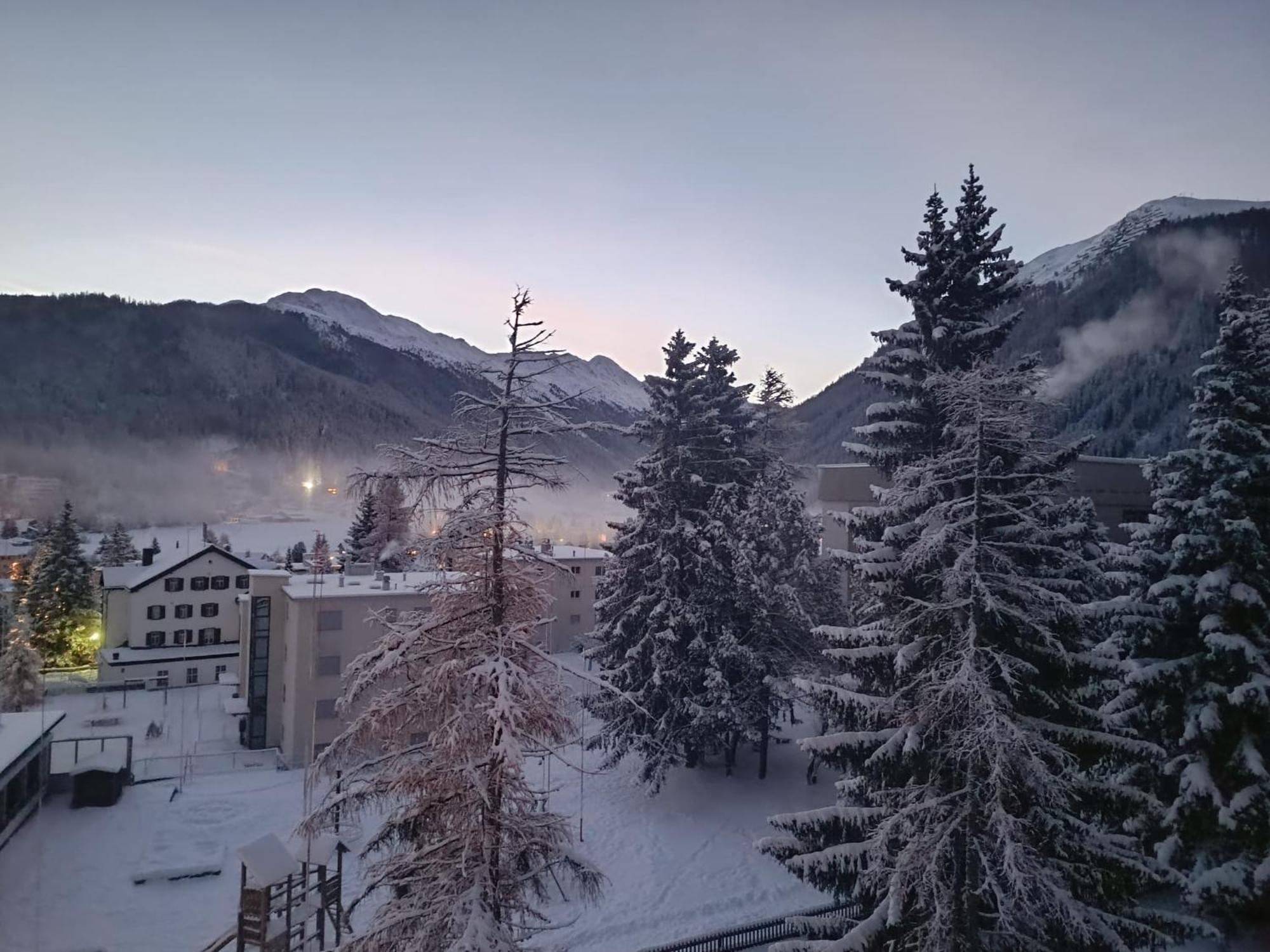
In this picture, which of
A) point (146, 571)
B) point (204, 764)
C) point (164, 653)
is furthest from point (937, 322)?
point (146, 571)

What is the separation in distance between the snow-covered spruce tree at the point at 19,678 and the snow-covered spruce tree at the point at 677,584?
3588cm

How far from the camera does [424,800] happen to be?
8781 mm

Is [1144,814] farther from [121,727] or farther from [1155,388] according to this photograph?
[1155,388]

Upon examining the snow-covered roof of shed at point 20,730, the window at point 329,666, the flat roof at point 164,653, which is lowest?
the flat roof at point 164,653

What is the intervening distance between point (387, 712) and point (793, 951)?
26.5ft

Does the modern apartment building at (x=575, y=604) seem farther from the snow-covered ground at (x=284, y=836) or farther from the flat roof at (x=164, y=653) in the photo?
the flat roof at (x=164, y=653)

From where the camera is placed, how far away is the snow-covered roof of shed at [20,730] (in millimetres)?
22547

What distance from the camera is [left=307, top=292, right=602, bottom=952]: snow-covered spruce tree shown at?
847 centimetres

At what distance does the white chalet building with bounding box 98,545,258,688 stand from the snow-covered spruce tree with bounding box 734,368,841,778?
39.8 metres

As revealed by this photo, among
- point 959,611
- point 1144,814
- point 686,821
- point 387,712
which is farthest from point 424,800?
point 686,821

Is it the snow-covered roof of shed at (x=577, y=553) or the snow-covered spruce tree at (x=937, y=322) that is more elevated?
the snow-covered spruce tree at (x=937, y=322)

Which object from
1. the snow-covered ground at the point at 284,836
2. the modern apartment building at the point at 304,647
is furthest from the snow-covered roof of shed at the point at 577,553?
the snow-covered ground at the point at 284,836

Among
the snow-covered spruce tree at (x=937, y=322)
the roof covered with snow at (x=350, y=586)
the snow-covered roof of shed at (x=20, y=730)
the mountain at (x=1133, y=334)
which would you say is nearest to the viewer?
the snow-covered spruce tree at (x=937, y=322)

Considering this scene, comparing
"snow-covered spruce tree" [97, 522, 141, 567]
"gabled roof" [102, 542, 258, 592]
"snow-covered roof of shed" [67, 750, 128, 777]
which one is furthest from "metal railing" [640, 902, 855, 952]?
"snow-covered spruce tree" [97, 522, 141, 567]
